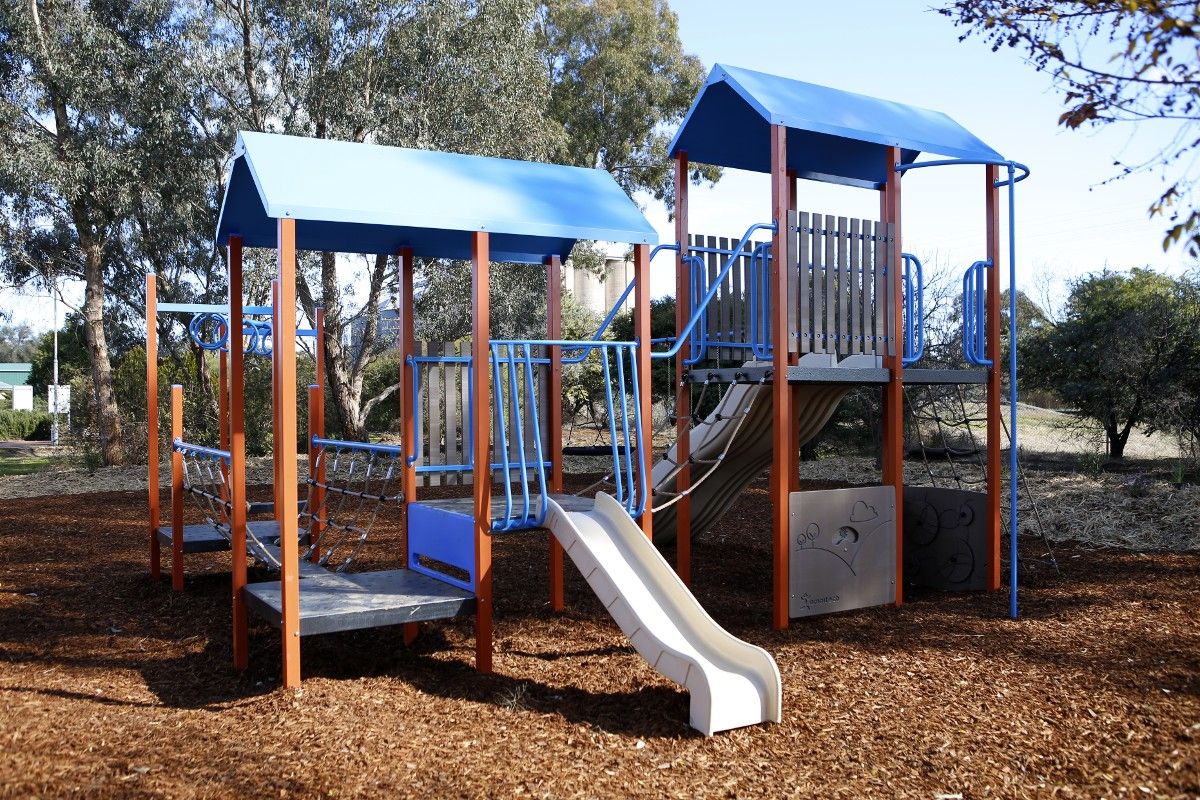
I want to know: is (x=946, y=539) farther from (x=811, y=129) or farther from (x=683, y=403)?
(x=811, y=129)

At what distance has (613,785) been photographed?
3.58m

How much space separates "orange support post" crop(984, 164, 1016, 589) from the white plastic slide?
341 cm

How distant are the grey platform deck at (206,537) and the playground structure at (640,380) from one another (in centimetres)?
5

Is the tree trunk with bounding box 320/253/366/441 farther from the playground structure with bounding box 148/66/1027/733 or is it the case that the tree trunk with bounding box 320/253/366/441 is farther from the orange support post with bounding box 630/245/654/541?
the orange support post with bounding box 630/245/654/541

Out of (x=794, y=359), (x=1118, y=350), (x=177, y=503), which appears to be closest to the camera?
(x=794, y=359)

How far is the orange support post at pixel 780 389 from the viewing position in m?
6.17

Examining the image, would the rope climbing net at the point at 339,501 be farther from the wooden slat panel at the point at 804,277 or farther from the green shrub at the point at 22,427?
the green shrub at the point at 22,427

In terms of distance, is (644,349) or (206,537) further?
(206,537)

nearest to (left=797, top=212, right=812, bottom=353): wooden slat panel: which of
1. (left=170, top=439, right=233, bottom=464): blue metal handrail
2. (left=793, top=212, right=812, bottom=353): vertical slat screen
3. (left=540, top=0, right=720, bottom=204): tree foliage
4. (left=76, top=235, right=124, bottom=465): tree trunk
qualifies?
(left=793, top=212, right=812, bottom=353): vertical slat screen

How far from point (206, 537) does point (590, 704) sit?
3.93m

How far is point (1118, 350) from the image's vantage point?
13.9m

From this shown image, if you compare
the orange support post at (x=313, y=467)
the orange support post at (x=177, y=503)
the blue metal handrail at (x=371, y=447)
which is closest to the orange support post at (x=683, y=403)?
the blue metal handrail at (x=371, y=447)

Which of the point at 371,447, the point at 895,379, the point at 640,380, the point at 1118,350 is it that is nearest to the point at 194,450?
the point at 371,447

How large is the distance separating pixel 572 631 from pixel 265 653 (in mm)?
1792
